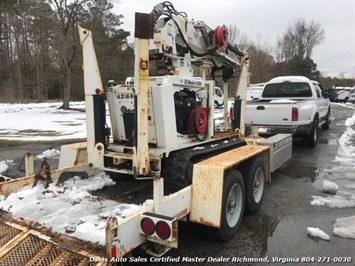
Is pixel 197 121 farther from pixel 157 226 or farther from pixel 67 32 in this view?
pixel 67 32

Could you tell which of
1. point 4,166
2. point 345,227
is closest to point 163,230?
point 345,227

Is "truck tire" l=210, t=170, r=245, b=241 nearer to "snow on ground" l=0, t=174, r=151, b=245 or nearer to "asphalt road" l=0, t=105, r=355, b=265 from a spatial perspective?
"asphalt road" l=0, t=105, r=355, b=265

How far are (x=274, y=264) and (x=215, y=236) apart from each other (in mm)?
708

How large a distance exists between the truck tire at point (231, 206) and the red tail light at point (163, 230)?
1.03 m

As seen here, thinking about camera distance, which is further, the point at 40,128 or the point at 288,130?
the point at 40,128

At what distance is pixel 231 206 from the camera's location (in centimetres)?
398

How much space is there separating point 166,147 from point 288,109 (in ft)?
18.8

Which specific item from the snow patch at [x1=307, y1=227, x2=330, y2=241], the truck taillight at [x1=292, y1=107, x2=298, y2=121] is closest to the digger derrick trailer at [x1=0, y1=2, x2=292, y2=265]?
the snow patch at [x1=307, y1=227, x2=330, y2=241]

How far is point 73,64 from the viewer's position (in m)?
27.7

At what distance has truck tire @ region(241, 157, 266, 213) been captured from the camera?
4.57 metres

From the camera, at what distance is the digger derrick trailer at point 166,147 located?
300 centimetres

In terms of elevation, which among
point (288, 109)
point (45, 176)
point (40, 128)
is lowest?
point (40, 128)

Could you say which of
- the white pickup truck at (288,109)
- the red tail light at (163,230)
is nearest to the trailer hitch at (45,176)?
the red tail light at (163,230)

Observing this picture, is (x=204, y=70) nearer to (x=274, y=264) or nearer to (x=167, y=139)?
(x=167, y=139)
